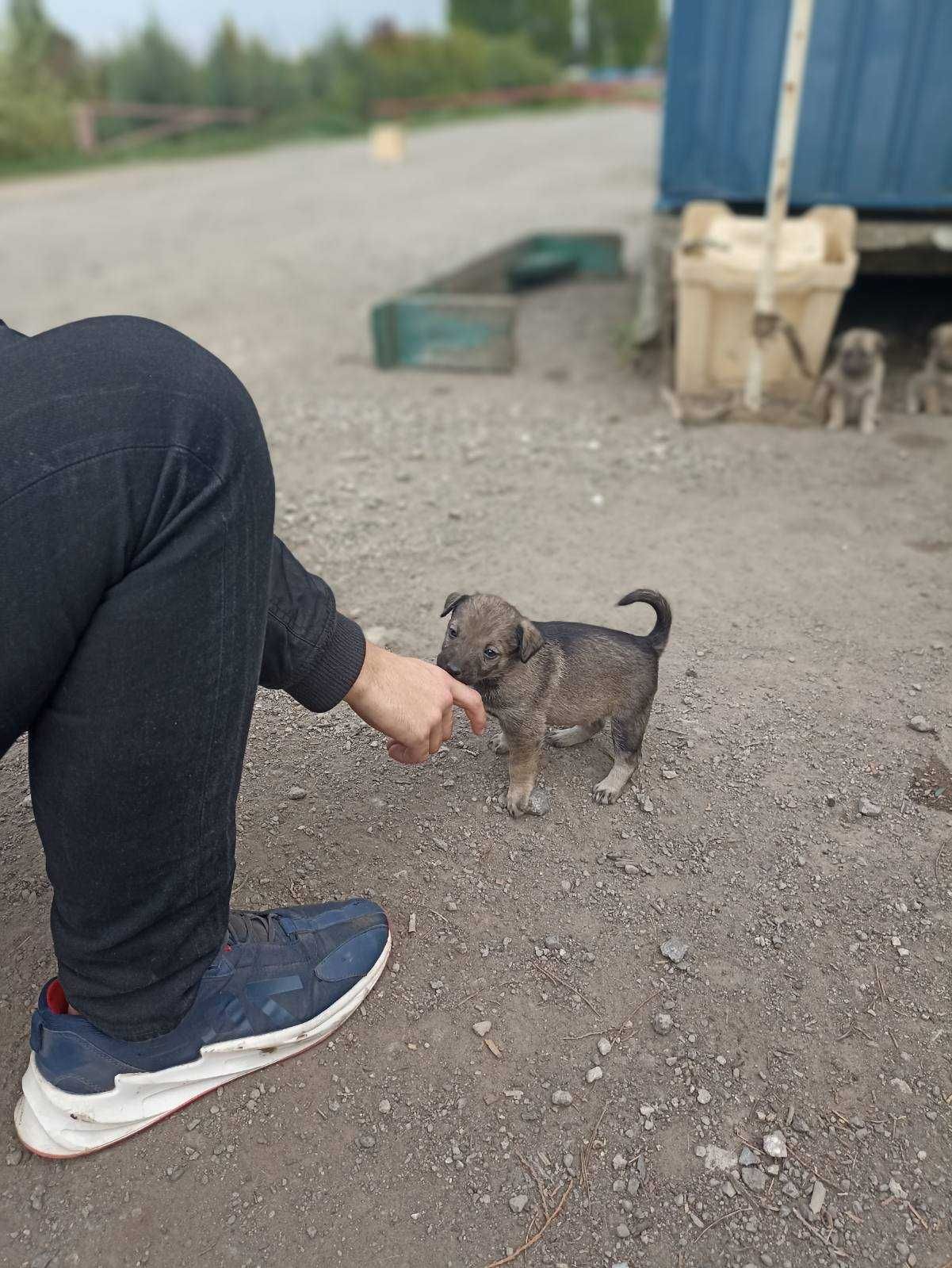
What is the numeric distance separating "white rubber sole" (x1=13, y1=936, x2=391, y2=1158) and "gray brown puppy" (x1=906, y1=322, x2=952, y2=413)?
16.5 feet

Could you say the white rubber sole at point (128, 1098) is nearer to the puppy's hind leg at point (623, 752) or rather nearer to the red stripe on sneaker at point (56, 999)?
the red stripe on sneaker at point (56, 999)

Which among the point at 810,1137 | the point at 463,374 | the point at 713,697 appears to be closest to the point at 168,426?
the point at 810,1137

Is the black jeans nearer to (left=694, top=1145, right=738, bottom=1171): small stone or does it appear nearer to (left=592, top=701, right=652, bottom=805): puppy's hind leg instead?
(left=694, top=1145, right=738, bottom=1171): small stone

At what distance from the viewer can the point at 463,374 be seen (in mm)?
6426

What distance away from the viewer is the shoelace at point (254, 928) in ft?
6.48

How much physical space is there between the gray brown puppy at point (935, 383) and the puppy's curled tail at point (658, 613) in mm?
3672

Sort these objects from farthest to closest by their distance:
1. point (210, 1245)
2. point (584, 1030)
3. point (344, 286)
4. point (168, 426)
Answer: point (344, 286) < point (584, 1030) < point (210, 1245) < point (168, 426)

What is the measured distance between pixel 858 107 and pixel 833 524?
130 inches

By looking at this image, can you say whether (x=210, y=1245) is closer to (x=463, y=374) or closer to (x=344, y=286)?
(x=463, y=374)

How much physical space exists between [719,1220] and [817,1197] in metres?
0.19

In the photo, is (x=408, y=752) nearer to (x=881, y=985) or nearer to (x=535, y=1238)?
(x=535, y=1238)

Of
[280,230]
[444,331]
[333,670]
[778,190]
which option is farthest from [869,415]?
[280,230]

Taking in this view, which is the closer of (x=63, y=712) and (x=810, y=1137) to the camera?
(x=63, y=712)

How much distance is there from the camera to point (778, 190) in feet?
15.8
